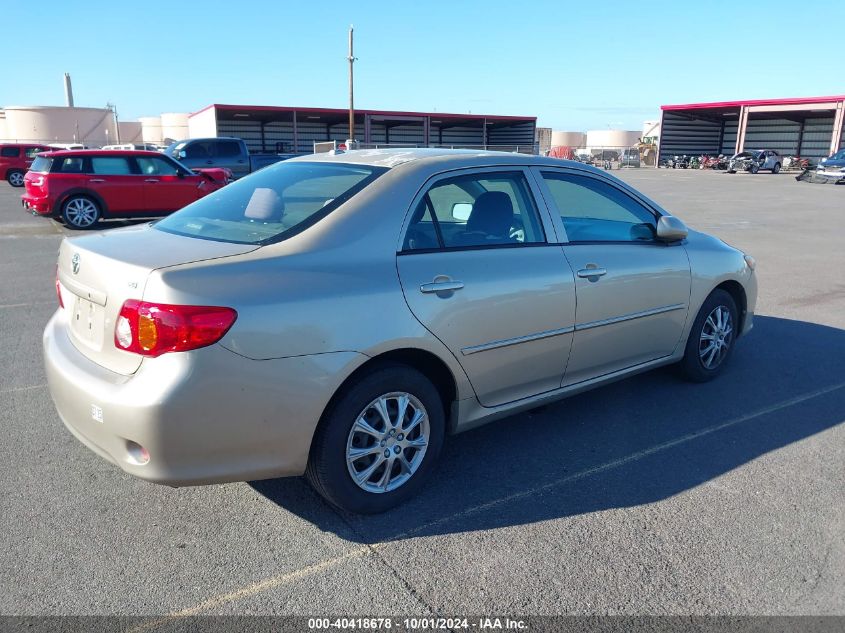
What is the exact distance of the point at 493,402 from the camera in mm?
3703

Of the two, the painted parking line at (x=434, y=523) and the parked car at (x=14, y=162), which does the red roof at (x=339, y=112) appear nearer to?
the parked car at (x=14, y=162)

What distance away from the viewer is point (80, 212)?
14.1 meters

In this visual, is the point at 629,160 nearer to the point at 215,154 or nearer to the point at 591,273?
the point at 215,154

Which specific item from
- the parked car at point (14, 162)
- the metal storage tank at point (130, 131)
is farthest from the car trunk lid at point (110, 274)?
the metal storage tank at point (130, 131)

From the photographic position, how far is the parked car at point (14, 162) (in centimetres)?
2823

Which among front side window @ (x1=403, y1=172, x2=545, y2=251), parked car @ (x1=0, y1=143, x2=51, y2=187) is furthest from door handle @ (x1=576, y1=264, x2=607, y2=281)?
parked car @ (x1=0, y1=143, x2=51, y2=187)

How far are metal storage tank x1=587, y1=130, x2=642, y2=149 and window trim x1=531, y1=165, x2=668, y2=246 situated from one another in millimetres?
87847

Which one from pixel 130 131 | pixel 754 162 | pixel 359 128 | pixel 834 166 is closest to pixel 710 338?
pixel 834 166

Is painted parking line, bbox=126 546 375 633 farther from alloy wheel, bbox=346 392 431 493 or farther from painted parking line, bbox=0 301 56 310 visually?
painted parking line, bbox=0 301 56 310

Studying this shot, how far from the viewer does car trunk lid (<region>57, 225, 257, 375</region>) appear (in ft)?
9.27

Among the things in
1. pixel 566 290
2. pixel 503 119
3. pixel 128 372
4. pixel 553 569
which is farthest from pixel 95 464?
pixel 503 119

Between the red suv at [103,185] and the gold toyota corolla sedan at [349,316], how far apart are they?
11614mm

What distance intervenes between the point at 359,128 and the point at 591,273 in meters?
50.0

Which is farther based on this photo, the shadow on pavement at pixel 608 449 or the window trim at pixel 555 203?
the window trim at pixel 555 203
